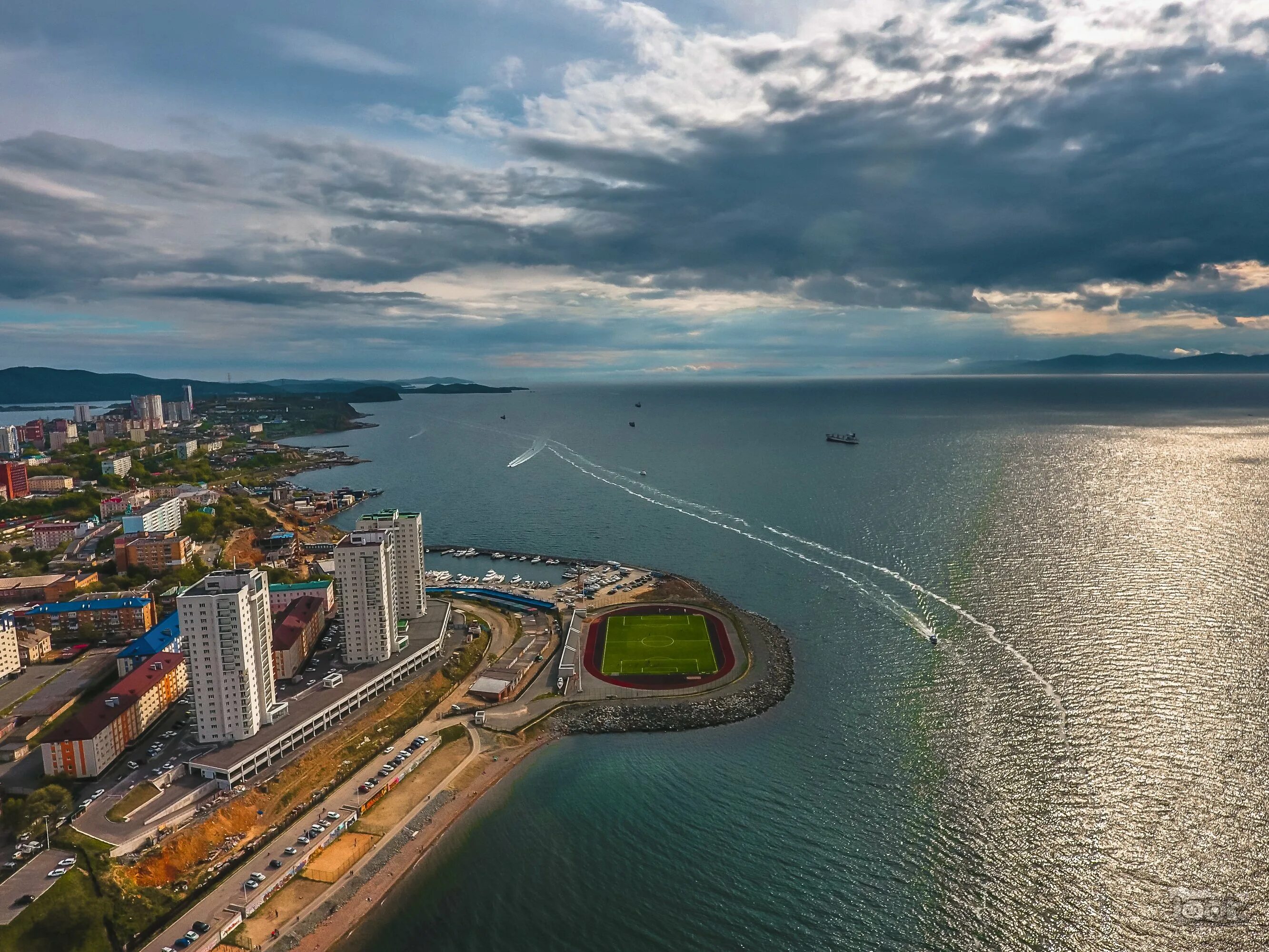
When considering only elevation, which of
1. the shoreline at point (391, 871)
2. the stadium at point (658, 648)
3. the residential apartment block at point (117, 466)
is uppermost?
the residential apartment block at point (117, 466)

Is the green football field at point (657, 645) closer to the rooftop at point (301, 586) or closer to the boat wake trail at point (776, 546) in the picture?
the boat wake trail at point (776, 546)

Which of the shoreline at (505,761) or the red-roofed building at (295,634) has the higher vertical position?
the red-roofed building at (295,634)

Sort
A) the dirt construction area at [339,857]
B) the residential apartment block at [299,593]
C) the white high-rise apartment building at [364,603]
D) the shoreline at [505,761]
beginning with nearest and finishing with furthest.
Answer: the shoreline at [505,761], the dirt construction area at [339,857], the white high-rise apartment building at [364,603], the residential apartment block at [299,593]

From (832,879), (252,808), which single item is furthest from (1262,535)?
(252,808)

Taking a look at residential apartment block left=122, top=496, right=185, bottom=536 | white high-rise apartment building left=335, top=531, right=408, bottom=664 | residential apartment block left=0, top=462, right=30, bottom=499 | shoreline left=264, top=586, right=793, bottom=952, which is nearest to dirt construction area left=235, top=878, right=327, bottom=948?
shoreline left=264, top=586, right=793, bottom=952

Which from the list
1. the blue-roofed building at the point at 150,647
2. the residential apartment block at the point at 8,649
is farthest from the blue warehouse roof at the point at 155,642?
the residential apartment block at the point at 8,649

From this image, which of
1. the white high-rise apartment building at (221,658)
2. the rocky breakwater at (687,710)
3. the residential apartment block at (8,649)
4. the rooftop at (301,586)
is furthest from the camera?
the rooftop at (301,586)
